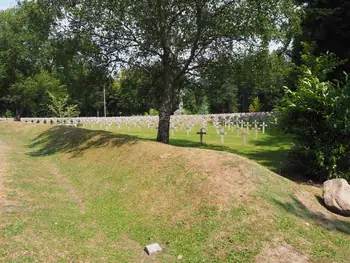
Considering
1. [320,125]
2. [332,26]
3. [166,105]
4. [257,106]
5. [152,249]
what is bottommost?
[152,249]

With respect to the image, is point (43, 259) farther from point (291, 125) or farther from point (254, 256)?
point (291, 125)

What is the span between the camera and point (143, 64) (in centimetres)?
1541

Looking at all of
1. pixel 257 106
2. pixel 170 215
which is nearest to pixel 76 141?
pixel 170 215

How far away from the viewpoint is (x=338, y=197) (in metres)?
7.38

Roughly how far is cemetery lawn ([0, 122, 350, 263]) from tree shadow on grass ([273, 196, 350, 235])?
3 cm

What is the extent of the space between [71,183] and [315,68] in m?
11.3

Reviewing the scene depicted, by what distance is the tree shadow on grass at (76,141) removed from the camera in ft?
42.8

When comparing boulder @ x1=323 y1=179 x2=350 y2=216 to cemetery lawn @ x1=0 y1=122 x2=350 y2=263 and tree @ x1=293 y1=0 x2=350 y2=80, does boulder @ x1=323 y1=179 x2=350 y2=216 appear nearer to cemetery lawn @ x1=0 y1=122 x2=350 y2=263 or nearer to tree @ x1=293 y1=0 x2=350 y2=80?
cemetery lawn @ x1=0 y1=122 x2=350 y2=263

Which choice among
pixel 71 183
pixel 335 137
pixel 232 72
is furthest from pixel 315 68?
pixel 71 183

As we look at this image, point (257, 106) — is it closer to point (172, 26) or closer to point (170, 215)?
point (172, 26)

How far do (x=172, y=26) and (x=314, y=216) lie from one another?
10.4 meters

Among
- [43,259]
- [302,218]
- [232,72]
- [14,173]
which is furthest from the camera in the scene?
[232,72]

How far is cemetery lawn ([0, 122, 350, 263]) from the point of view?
5.33 meters

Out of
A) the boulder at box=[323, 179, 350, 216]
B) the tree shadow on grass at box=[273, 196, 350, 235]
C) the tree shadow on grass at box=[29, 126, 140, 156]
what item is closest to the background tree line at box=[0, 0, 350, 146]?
the tree shadow on grass at box=[29, 126, 140, 156]
